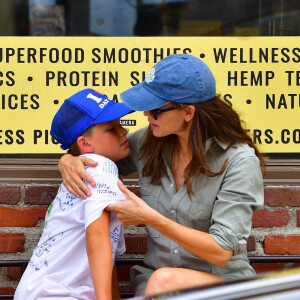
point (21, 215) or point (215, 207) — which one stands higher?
point (215, 207)

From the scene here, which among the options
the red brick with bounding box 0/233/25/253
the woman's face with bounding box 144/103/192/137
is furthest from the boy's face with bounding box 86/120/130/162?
the red brick with bounding box 0/233/25/253

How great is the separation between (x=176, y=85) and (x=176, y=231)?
0.53m

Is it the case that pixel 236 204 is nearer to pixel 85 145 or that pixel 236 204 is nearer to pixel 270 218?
pixel 85 145

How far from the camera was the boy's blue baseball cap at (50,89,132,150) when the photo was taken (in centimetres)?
271

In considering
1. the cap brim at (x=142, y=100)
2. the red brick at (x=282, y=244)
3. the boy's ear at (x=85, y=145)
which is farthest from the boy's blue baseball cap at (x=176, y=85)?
the red brick at (x=282, y=244)

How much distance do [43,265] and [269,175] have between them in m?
1.28

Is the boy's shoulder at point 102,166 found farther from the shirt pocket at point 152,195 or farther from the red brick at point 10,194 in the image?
the red brick at point 10,194

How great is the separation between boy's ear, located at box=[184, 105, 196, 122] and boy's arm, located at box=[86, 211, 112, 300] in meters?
0.48

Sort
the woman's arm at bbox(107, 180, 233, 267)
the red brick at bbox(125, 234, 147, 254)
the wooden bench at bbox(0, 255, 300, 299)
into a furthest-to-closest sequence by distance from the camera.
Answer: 1. the red brick at bbox(125, 234, 147, 254)
2. the wooden bench at bbox(0, 255, 300, 299)
3. the woman's arm at bbox(107, 180, 233, 267)

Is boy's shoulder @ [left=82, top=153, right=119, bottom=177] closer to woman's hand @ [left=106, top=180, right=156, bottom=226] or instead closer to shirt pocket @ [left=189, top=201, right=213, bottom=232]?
woman's hand @ [left=106, top=180, right=156, bottom=226]

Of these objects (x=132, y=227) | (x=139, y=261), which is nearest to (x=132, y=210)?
(x=139, y=261)

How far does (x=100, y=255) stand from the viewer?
249 cm

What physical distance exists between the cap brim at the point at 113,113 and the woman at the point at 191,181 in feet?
0.40

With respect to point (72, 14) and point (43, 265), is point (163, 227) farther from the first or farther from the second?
point (72, 14)
